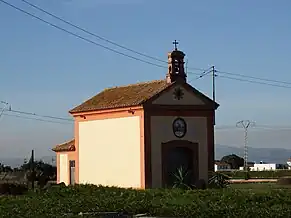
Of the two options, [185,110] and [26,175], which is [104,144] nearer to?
[185,110]

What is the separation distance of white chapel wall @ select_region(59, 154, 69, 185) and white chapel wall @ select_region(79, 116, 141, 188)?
253cm

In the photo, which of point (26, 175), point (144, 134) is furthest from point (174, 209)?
point (26, 175)

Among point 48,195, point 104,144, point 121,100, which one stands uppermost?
→ point 121,100

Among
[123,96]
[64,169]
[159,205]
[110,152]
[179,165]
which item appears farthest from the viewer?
[64,169]

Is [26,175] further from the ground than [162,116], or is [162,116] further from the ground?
[162,116]

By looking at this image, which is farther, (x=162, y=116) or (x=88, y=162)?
(x=88, y=162)

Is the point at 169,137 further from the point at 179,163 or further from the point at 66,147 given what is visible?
the point at 66,147

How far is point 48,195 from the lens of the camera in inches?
1237

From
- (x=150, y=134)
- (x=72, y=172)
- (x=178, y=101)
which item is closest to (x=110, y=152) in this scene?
(x=150, y=134)

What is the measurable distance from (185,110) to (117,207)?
14.7 meters

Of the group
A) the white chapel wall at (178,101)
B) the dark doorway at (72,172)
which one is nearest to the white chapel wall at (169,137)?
the white chapel wall at (178,101)

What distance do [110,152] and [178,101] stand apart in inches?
194

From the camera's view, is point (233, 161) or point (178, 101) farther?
point (233, 161)

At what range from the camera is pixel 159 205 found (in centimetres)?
2412
